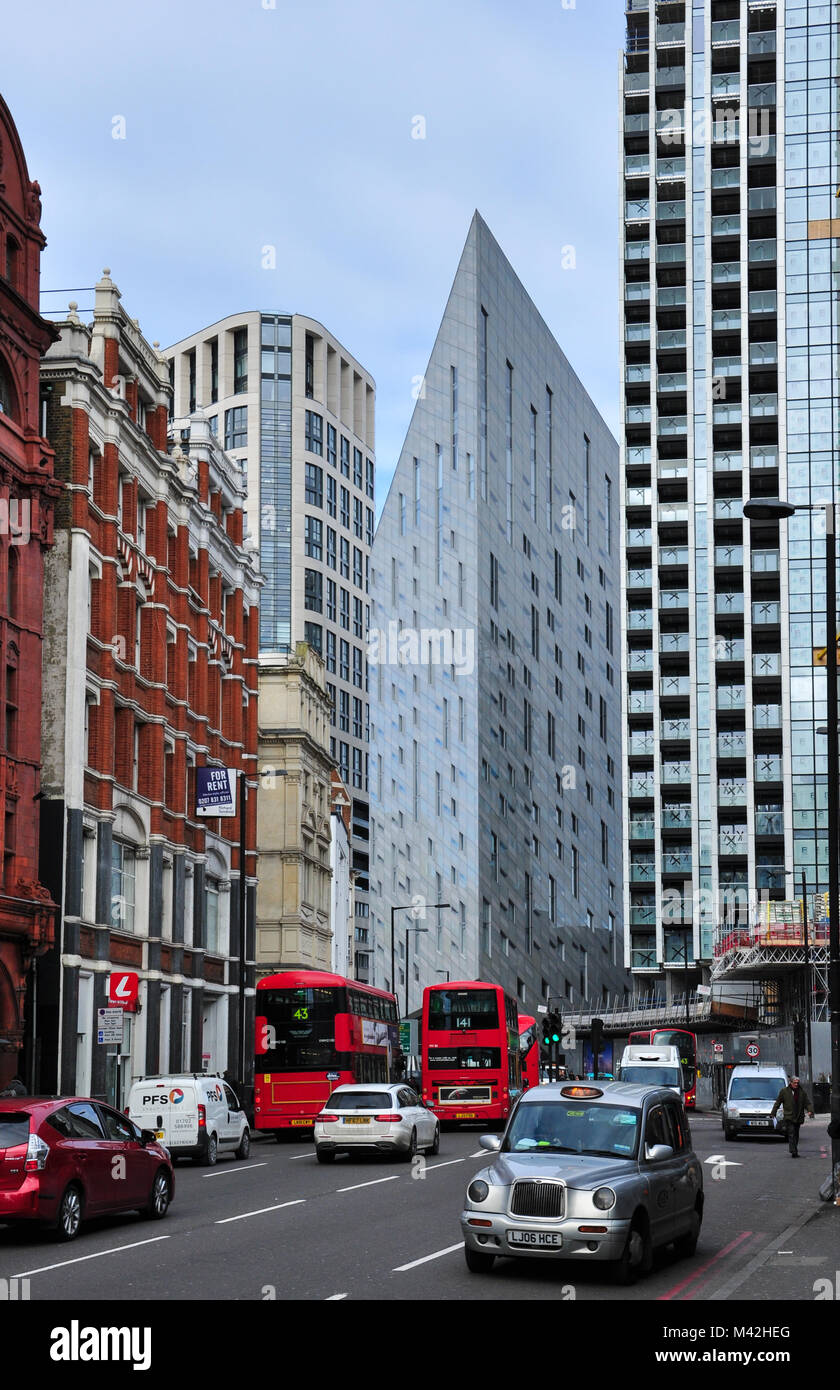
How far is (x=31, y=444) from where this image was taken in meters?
42.6

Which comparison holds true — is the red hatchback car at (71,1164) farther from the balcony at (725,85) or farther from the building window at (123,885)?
the balcony at (725,85)

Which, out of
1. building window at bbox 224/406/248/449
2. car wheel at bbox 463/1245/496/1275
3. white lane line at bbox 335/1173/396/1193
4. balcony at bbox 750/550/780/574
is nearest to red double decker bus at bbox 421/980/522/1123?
white lane line at bbox 335/1173/396/1193

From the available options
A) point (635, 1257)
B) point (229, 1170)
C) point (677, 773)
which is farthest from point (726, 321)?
point (635, 1257)

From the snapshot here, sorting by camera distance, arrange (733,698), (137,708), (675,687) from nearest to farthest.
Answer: (137,708), (733,698), (675,687)

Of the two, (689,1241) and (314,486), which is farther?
(314,486)

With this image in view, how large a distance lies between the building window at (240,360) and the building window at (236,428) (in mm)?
1722

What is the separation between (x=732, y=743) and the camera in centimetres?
10288

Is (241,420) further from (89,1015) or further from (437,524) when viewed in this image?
(89,1015)

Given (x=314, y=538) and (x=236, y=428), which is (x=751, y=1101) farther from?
(x=236, y=428)

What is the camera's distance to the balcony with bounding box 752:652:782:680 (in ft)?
337

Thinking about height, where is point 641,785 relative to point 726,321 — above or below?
below

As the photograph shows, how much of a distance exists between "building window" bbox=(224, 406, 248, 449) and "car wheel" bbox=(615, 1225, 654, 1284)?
12710 cm

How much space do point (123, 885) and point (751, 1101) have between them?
60.1ft
